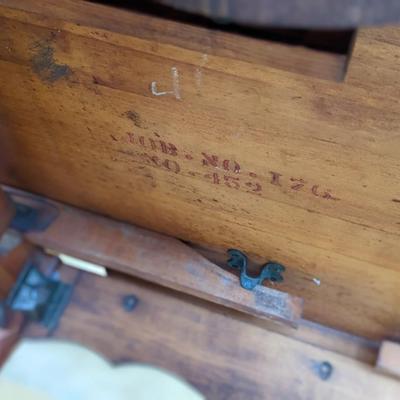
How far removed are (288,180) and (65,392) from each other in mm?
554

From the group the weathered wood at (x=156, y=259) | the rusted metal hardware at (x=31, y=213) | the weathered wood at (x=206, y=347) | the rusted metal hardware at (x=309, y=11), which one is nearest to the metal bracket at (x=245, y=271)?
the weathered wood at (x=156, y=259)

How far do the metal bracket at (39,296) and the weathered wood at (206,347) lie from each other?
18mm

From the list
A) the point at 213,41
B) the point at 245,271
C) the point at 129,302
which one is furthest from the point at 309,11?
the point at 129,302

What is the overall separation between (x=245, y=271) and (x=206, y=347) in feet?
0.78

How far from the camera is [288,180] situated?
483 millimetres

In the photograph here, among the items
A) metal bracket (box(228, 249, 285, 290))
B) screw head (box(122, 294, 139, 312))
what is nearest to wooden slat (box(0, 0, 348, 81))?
metal bracket (box(228, 249, 285, 290))

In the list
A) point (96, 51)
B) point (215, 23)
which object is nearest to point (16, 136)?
point (96, 51)

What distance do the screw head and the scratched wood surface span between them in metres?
0.22

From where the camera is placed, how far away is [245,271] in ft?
2.19

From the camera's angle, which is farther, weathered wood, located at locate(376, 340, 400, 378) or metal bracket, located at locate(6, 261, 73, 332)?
metal bracket, located at locate(6, 261, 73, 332)

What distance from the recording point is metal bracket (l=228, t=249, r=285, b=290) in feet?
2.15

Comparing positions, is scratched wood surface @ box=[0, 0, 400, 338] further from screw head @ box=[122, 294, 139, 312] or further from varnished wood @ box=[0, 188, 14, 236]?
screw head @ box=[122, 294, 139, 312]

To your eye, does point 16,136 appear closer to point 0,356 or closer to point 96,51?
point 96,51

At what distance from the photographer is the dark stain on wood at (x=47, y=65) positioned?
17.8 inches
